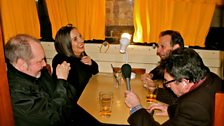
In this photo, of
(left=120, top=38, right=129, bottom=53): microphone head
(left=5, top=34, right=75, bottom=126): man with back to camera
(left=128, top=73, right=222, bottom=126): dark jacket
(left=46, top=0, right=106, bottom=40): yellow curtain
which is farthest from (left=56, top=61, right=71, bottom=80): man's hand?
(left=46, top=0, right=106, bottom=40): yellow curtain

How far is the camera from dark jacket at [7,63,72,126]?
5.02 feet

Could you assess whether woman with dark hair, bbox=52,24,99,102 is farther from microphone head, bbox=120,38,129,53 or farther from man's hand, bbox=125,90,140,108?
man's hand, bbox=125,90,140,108

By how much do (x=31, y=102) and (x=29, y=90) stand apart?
84 millimetres

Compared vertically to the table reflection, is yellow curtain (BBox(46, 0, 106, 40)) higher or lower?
higher

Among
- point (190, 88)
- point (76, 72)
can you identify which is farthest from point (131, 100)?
point (76, 72)

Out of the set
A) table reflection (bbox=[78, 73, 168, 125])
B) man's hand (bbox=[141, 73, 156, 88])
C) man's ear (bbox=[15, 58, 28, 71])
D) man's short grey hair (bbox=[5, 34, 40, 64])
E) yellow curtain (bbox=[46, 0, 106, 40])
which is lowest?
table reflection (bbox=[78, 73, 168, 125])

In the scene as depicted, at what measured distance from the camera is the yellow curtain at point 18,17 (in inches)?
115

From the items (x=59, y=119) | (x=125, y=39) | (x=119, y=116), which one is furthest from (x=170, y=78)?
(x=125, y=39)

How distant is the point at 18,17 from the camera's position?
3.00m

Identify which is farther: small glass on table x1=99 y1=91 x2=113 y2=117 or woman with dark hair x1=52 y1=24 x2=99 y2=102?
woman with dark hair x1=52 y1=24 x2=99 y2=102

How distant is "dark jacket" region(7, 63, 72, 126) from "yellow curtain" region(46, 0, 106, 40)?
148cm

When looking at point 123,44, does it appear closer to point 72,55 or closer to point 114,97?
point 72,55

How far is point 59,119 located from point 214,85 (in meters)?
0.89

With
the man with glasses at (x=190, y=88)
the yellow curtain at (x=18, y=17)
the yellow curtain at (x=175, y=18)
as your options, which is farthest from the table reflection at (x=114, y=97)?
the yellow curtain at (x=18, y=17)
